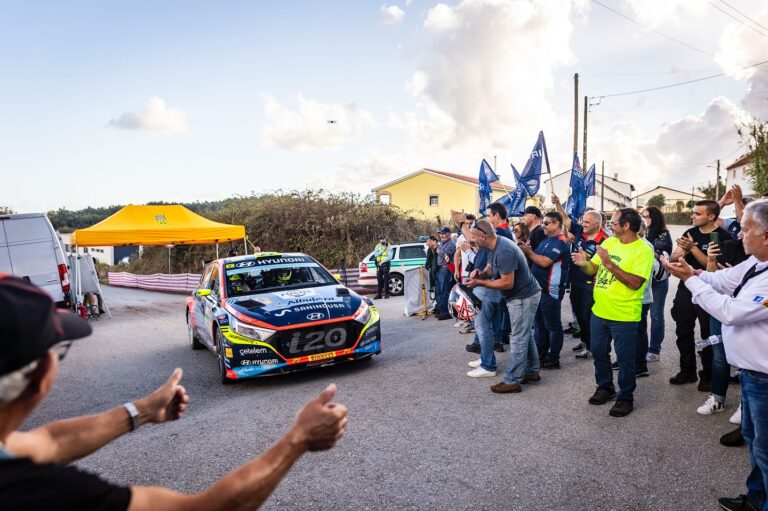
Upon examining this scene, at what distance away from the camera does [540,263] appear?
20.6 ft

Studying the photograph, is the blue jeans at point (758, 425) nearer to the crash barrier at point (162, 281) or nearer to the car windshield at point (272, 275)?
the car windshield at point (272, 275)

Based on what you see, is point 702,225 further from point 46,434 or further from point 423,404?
point 46,434

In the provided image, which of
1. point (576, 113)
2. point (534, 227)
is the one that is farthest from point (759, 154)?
point (534, 227)

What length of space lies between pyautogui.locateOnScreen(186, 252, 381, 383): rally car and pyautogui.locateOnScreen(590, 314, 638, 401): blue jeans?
9.09ft

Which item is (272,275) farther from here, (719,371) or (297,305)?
(719,371)

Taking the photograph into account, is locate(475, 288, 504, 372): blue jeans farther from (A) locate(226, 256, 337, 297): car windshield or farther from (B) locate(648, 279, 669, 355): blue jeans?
(A) locate(226, 256, 337, 297): car windshield

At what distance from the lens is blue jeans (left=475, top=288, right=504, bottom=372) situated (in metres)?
6.03

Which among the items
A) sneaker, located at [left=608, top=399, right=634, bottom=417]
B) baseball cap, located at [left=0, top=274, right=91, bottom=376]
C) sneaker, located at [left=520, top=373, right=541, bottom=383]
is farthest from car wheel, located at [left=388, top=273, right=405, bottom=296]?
baseball cap, located at [left=0, top=274, right=91, bottom=376]

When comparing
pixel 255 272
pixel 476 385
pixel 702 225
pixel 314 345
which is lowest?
pixel 476 385

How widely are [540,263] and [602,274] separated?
137 cm

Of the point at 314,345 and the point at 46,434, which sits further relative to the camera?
the point at 314,345

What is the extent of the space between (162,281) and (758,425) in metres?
24.4


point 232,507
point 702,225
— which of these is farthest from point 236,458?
point 702,225

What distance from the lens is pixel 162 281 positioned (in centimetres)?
2406
